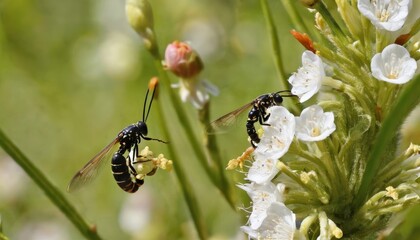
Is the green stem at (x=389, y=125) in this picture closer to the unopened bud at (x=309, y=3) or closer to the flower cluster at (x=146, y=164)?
the unopened bud at (x=309, y=3)

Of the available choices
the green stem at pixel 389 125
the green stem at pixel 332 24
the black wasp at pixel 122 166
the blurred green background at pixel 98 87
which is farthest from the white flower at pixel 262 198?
the blurred green background at pixel 98 87

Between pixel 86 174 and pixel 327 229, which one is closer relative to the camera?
pixel 327 229

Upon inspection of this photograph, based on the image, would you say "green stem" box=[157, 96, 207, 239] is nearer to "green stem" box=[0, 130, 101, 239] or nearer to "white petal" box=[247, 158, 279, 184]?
"green stem" box=[0, 130, 101, 239]

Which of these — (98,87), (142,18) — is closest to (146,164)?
(142,18)

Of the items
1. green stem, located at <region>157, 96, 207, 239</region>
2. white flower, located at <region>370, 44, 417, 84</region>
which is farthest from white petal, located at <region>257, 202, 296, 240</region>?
green stem, located at <region>157, 96, 207, 239</region>

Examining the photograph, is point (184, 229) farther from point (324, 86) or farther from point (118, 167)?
point (324, 86)

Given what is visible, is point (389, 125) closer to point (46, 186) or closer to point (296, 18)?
point (296, 18)
